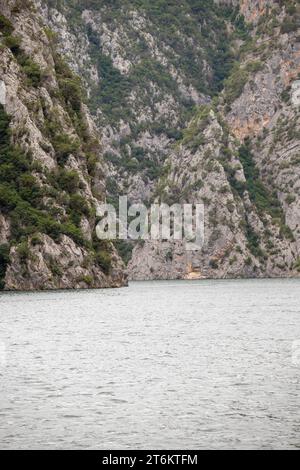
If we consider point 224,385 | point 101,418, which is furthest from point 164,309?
point 101,418

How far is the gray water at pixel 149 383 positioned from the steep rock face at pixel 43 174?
6338cm

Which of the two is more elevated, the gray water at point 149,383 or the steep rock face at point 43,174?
the steep rock face at point 43,174

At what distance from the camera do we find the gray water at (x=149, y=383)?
108 feet

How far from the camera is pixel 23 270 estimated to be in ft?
472

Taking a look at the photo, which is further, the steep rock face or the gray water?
the steep rock face

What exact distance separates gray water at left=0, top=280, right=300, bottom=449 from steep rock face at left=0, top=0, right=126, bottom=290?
208ft

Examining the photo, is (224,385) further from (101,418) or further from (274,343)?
(274,343)

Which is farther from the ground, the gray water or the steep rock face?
the steep rock face

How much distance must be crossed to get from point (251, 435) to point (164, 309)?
74.2m

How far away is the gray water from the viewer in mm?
33062

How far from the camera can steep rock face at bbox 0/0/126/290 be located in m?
148

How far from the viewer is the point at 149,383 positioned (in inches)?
1768

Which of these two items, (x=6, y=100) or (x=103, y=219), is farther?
(x=103, y=219)

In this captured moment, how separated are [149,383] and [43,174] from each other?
118077 mm
